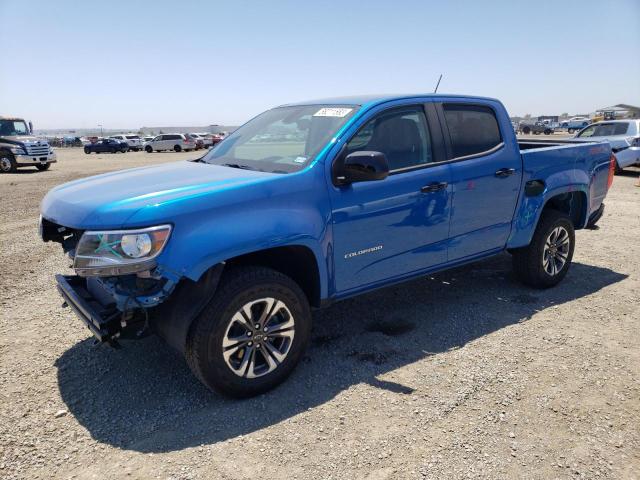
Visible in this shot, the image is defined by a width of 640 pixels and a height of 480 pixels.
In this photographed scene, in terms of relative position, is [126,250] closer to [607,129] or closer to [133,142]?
[607,129]

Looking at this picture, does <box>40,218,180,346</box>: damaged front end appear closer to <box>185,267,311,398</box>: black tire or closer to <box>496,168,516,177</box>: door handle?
<box>185,267,311,398</box>: black tire

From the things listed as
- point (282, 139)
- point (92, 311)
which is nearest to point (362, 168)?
point (282, 139)

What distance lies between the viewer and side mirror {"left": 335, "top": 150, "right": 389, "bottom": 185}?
3154 millimetres

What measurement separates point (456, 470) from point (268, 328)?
1.38 m

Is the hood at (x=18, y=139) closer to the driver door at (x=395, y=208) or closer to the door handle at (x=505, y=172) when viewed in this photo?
the driver door at (x=395, y=208)

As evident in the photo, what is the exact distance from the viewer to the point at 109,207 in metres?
2.77

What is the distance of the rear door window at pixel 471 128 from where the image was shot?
414 cm

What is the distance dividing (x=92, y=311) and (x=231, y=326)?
2.74ft

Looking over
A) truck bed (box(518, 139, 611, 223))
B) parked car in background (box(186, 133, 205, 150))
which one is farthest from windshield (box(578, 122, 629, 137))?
parked car in background (box(186, 133, 205, 150))

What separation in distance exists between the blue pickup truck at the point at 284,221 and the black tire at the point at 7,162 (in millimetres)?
20031

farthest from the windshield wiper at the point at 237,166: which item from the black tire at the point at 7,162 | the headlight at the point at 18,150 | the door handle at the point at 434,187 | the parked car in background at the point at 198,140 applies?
the parked car in background at the point at 198,140

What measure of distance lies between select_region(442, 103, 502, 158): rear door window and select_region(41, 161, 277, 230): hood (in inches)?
71.4

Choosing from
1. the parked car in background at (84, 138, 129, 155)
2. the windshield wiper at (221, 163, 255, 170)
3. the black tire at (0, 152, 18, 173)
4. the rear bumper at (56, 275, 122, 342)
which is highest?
the windshield wiper at (221, 163, 255, 170)

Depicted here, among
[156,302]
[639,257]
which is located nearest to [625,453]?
[156,302]
